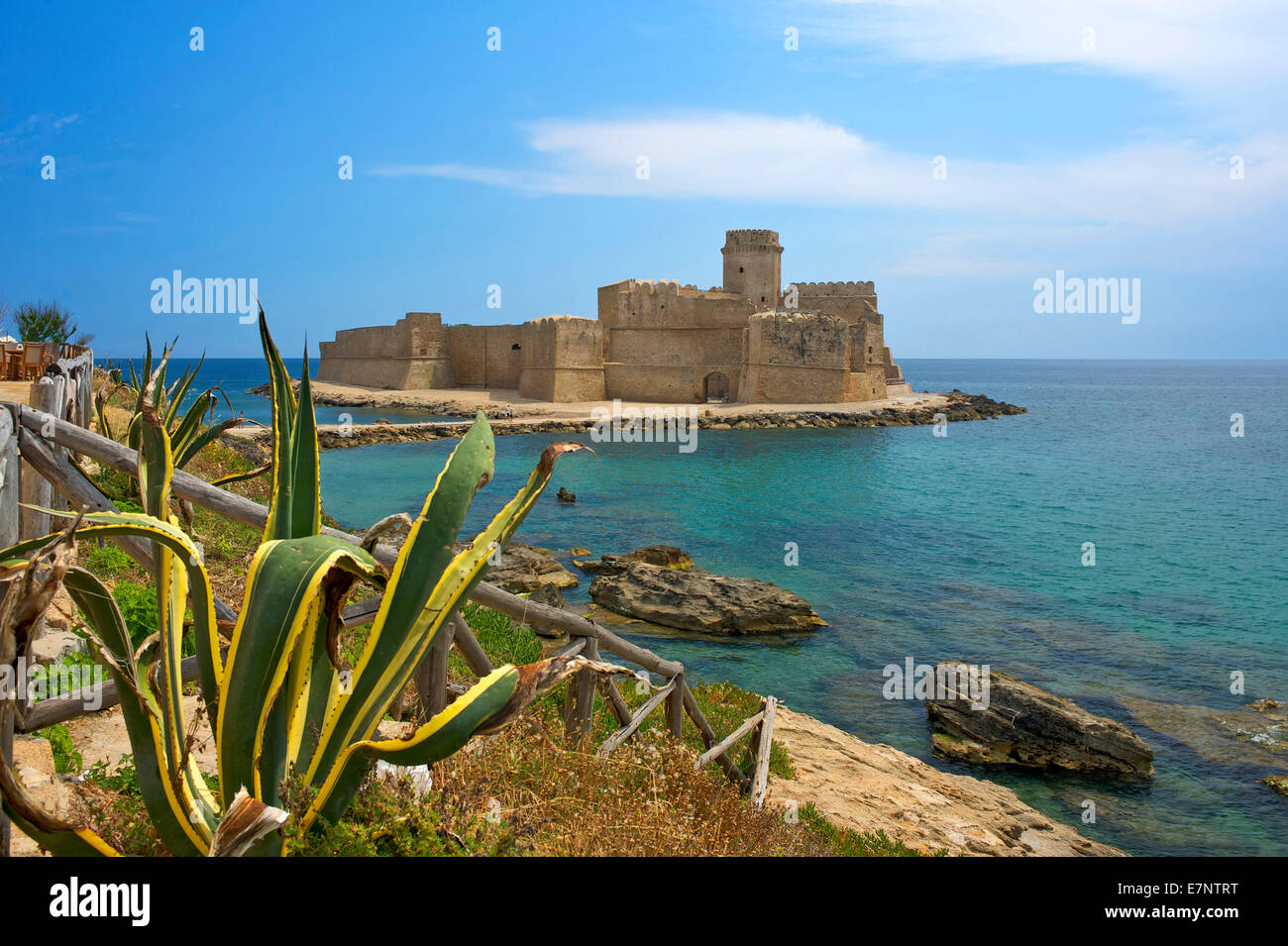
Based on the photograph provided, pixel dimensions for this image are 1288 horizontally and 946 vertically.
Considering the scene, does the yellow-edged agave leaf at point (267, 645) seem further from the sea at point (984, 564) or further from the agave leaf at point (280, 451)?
the sea at point (984, 564)

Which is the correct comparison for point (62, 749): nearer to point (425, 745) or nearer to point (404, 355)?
point (425, 745)

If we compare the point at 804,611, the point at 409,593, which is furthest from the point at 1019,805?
the point at 409,593

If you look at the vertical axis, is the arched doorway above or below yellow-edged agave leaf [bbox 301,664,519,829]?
above

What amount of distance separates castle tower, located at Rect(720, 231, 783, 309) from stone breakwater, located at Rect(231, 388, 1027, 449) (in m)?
6.94

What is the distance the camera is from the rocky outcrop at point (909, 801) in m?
5.69

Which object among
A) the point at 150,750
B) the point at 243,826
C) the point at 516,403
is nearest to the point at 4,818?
the point at 150,750

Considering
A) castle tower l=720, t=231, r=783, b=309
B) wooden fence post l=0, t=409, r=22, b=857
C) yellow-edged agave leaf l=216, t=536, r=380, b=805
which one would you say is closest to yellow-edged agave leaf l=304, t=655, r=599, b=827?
yellow-edged agave leaf l=216, t=536, r=380, b=805

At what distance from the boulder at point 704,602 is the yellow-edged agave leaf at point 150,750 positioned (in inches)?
376

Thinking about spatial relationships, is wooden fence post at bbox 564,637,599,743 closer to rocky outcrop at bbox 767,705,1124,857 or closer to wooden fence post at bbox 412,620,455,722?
wooden fence post at bbox 412,620,455,722

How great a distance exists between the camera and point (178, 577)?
5.96 ft

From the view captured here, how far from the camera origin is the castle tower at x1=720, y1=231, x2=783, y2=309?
133 ft

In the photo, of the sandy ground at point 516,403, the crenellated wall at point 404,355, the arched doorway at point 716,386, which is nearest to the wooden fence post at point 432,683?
the sandy ground at point 516,403

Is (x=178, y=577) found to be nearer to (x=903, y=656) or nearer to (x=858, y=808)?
(x=858, y=808)
